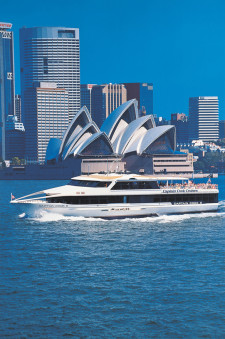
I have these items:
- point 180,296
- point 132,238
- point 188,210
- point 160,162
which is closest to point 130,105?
point 160,162

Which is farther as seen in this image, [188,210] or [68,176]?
[68,176]

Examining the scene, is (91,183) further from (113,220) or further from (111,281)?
(111,281)

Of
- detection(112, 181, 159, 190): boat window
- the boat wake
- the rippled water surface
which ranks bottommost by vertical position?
the rippled water surface

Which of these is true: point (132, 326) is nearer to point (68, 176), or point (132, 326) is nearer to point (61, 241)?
point (61, 241)

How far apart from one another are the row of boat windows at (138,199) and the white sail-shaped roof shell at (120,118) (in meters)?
121

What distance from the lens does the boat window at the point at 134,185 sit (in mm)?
50875

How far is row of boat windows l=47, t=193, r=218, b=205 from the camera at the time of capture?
49406 mm

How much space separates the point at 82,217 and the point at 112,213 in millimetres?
2537

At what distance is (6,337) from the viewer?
22.2m

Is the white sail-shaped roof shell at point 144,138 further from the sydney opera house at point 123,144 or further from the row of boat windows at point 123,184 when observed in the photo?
the row of boat windows at point 123,184

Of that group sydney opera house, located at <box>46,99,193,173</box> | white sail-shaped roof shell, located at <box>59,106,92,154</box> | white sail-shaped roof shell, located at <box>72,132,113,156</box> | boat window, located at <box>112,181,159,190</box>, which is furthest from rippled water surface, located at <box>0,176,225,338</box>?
white sail-shaped roof shell, located at <box>59,106,92,154</box>

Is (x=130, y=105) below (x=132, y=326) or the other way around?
the other way around

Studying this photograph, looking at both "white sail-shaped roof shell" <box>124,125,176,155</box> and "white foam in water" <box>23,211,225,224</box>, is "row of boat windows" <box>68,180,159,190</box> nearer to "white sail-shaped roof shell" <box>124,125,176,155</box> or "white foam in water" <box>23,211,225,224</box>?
"white foam in water" <box>23,211,225,224</box>

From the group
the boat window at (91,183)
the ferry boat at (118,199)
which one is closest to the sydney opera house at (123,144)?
the ferry boat at (118,199)
